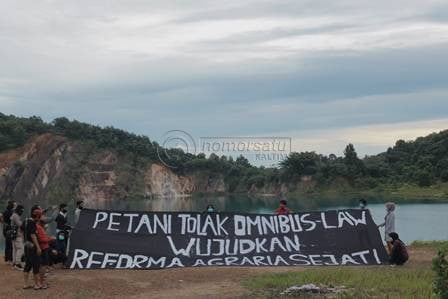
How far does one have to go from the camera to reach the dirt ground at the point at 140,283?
11.6m

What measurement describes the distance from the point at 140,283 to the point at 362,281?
4.30 m

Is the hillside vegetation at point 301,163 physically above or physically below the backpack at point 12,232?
above

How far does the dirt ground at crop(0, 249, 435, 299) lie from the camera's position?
11.6m

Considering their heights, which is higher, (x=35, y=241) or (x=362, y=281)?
(x=35, y=241)

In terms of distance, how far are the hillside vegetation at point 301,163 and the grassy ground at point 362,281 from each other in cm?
5137

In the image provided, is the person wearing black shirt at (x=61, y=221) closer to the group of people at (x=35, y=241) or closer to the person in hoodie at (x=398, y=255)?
the group of people at (x=35, y=241)

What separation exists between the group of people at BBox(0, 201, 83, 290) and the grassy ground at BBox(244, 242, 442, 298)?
400 cm

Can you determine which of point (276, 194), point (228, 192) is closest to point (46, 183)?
point (228, 192)

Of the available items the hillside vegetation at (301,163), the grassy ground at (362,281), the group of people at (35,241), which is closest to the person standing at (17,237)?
the group of people at (35,241)

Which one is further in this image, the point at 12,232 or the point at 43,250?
the point at 12,232

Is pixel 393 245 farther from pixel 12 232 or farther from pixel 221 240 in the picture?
pixel 12 232

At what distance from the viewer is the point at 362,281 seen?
39.1 ft

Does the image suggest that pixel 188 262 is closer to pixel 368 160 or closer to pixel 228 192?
pixel 368 160

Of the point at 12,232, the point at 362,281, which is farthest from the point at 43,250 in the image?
the point at 362,281
